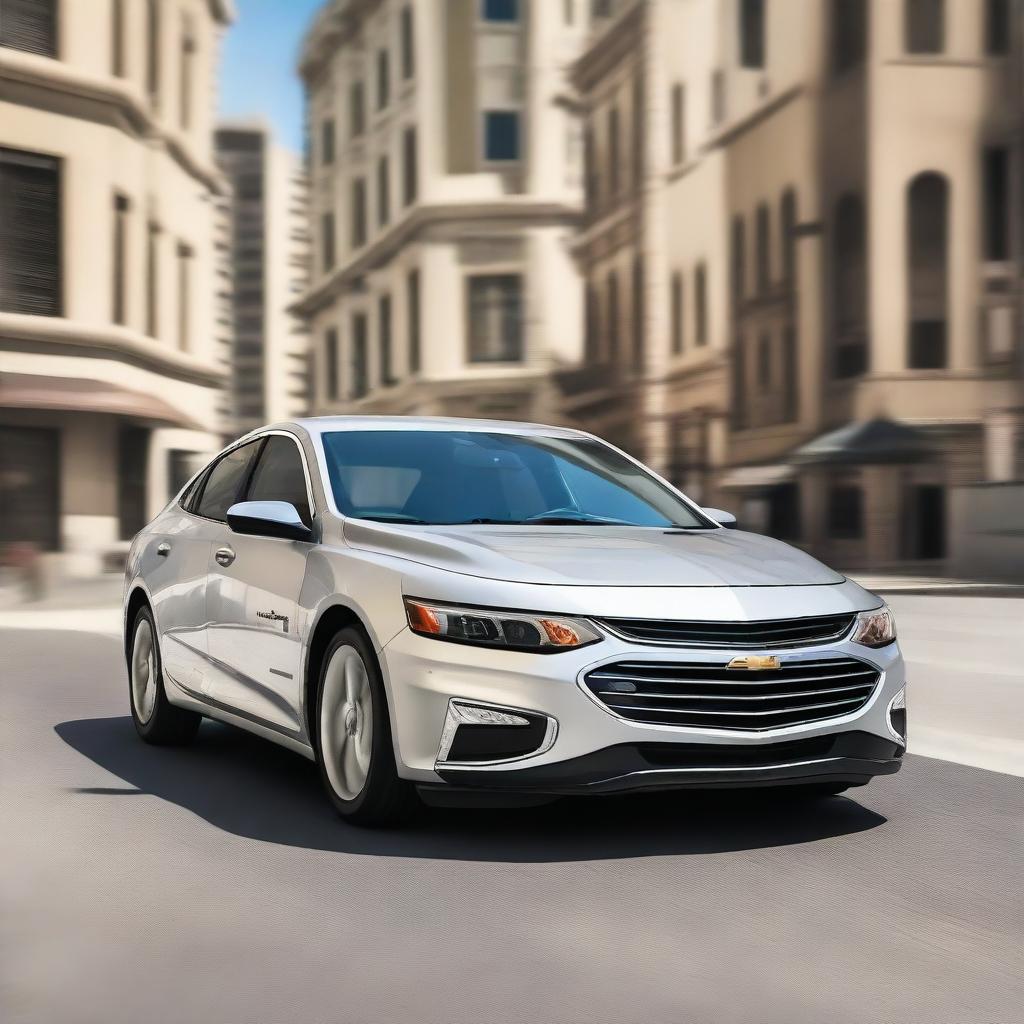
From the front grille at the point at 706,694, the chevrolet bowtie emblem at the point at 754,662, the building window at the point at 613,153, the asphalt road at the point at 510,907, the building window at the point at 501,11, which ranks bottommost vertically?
the asphalt road at the point at 510,907

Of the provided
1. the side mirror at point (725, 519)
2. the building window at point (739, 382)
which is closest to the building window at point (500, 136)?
the building window at point (739, 382)

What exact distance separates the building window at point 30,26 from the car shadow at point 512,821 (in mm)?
29135

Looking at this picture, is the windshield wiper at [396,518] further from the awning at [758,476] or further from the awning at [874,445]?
the awning at [758,476]

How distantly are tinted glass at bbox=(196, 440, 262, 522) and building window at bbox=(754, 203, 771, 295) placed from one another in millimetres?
29272

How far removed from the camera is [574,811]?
20.8 ft

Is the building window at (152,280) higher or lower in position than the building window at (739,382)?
higher

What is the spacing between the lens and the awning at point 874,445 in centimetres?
3191

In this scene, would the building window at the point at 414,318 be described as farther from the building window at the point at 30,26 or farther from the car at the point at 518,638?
the car at the point at 518,638

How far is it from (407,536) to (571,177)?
4036 centimetres

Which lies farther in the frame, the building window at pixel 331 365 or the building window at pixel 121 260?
the building window at pixel 331 365

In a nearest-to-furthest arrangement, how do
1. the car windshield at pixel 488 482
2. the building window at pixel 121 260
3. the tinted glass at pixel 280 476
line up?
the car windshield at pixel 488 482, the tinted glass at pixel 280 476, the building window at pixel 121 260

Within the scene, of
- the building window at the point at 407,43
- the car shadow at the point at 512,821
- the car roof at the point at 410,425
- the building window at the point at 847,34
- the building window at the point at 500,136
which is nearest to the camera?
the car shadow at the point at 512,821

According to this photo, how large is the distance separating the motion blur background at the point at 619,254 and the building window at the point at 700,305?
0.11 m

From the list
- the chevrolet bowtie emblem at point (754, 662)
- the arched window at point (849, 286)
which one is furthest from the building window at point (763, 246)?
the chevrolet bowtie emblem at point (754, 662)
